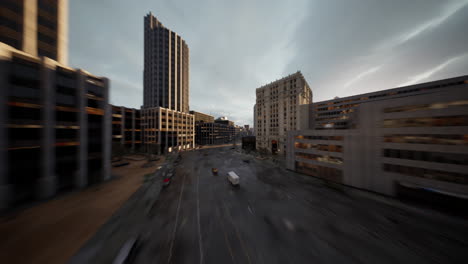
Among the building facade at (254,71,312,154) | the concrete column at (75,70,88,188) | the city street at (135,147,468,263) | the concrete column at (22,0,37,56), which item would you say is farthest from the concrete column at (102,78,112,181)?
the building facade at (254,71,312,154)

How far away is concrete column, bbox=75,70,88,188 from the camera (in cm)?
1895

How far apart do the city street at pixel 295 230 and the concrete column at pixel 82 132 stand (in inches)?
557

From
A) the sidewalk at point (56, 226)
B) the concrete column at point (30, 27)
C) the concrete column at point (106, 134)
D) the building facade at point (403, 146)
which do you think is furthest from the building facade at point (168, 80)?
the building facade at point (403, 146)

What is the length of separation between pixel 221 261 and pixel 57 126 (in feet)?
90.7

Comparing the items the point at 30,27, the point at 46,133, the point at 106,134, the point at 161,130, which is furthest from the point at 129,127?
the point at 46,133

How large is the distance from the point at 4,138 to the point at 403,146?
5061 cm

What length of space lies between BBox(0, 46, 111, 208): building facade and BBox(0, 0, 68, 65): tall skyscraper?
342 inches

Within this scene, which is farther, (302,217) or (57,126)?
(57,126)

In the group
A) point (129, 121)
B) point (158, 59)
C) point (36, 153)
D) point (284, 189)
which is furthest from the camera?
point (158, 59)

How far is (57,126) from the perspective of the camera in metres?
17.0

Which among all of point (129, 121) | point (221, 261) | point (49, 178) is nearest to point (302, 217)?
point (221, 261)

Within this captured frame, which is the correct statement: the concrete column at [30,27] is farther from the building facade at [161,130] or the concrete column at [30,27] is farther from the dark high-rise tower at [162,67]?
the dark high-rise tower at [162,67]

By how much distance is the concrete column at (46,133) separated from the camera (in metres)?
15.9

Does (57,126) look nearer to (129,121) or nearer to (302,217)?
(302,217)
